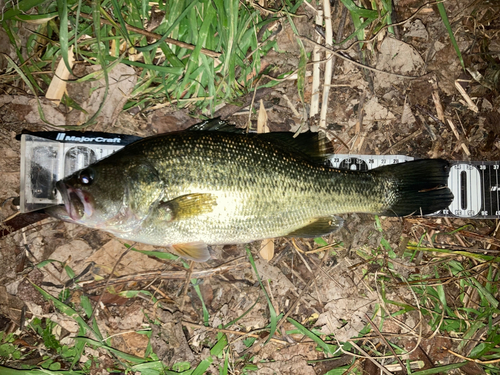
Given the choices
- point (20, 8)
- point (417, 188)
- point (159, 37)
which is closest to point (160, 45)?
point (159, 37)

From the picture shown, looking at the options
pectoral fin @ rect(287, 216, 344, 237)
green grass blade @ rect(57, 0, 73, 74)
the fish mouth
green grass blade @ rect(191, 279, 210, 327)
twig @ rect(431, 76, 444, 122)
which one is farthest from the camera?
twig @ rect(431, 76, 444, 122)

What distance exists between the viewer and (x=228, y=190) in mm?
3059

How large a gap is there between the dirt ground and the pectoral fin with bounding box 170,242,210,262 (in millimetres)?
379

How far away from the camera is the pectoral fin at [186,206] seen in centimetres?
297

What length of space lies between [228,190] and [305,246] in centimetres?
127

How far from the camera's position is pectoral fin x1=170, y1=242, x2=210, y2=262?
3285 mm

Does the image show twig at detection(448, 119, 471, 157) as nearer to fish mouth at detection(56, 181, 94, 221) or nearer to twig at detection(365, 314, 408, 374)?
twig at detection(365, 314, 408, 374)

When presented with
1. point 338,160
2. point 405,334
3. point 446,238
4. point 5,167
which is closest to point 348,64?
point 338,160

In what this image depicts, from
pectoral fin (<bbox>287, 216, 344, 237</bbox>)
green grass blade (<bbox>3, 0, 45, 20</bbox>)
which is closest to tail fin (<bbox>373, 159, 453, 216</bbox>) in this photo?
pectoral fin (<bbox>287, 216, 344, 237</bbox>)

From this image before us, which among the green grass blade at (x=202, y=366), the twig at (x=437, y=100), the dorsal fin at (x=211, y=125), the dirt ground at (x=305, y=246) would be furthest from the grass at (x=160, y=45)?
the green grass blade at (x=202, y=366)

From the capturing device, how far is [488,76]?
12.9 feet

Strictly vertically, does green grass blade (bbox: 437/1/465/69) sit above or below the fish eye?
above

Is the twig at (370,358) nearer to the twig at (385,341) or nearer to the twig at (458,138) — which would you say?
the twig at (385,341)

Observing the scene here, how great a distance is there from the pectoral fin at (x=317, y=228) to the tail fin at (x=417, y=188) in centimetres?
59
